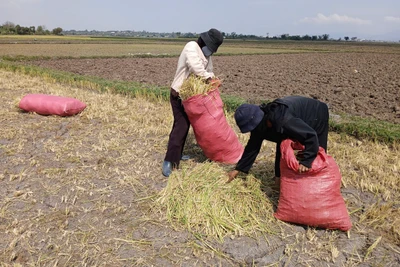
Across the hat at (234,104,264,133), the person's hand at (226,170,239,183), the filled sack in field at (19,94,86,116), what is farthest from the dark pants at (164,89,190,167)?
the filled sack in field at (19,94,86,116)

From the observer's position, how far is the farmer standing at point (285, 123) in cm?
279

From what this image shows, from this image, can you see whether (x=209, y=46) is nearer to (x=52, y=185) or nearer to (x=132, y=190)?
(x=132, y=190)

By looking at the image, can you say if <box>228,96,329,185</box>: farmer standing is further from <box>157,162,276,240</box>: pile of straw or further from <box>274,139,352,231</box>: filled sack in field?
<box>157,162,276,240</box>: pile of straw

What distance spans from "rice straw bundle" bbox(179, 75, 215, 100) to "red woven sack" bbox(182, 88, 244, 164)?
1.8 inches

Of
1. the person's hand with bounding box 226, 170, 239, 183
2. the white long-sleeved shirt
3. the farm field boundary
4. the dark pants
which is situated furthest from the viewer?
the farm field boundary

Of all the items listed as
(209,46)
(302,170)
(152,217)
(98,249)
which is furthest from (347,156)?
(98,249)

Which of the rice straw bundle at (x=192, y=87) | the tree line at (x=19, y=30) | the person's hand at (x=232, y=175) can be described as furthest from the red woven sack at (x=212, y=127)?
the tree line at (x=19, y=30)

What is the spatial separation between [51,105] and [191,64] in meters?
3.69

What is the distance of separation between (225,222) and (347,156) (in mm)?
2402

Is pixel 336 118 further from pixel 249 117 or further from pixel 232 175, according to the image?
pixel 249 117

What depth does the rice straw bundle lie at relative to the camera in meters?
3.80

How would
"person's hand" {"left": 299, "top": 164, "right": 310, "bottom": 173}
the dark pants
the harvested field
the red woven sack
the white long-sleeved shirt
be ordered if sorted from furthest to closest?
1. the dark pants
2. the red woven sack
3. the white long-sleeved shirt
4. "person's hand" {"left": 299, "top": 164, "right": 310, "bottom": 173}
5. the harvested field

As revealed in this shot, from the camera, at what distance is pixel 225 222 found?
308 cm

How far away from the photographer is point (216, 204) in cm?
329
